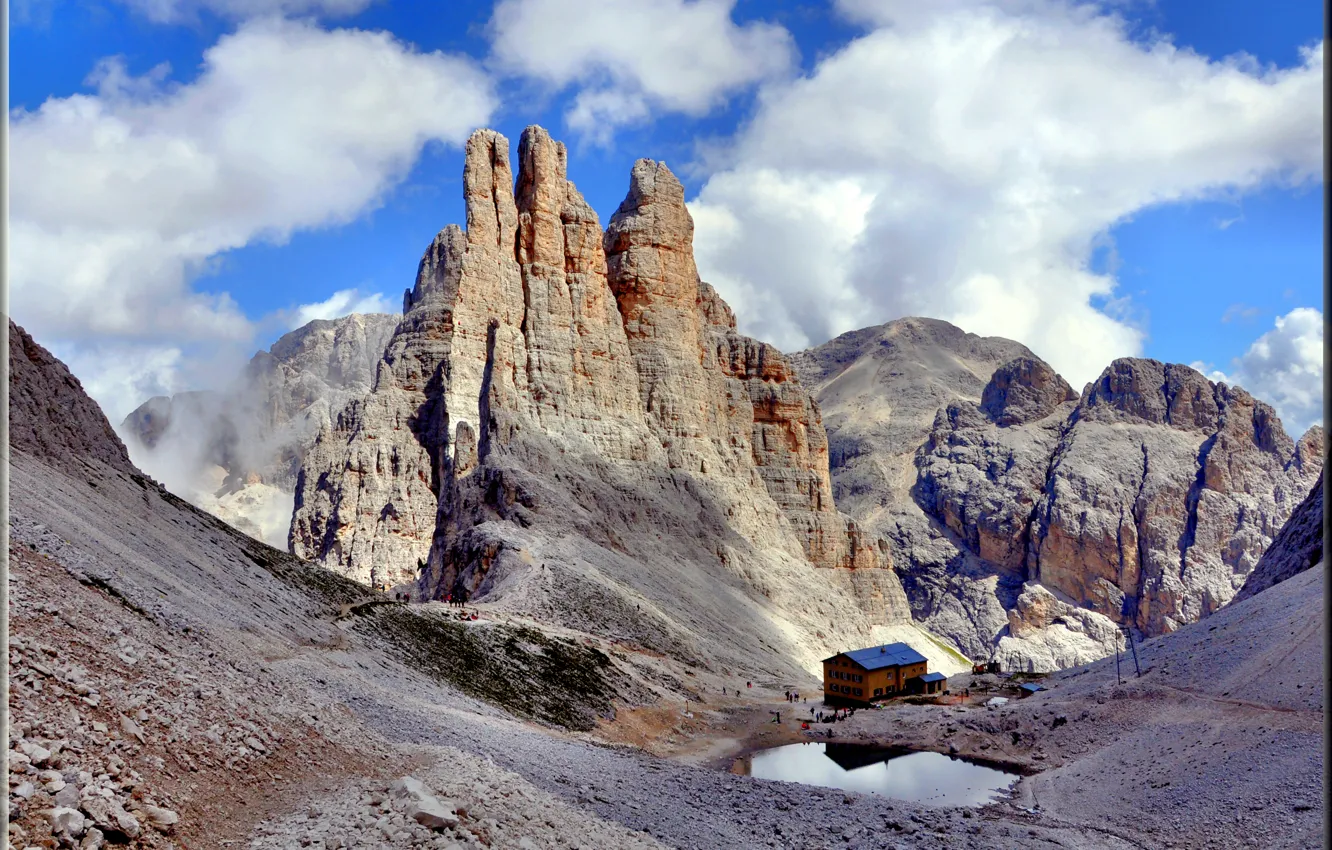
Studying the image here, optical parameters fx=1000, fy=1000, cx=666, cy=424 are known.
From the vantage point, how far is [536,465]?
9694 centimetres

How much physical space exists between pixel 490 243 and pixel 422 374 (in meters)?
17.5

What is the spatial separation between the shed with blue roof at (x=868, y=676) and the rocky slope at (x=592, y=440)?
11.2 meters

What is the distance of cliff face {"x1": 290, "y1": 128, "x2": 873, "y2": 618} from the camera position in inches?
4134

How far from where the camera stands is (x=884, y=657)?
77.0 meters

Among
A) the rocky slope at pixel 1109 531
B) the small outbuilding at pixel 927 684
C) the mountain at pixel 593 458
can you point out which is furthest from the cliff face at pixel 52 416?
the rocky slope at pixel 1109 531

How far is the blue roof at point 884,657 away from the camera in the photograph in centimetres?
7423

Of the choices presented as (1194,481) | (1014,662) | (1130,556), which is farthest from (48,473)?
(1194,481)

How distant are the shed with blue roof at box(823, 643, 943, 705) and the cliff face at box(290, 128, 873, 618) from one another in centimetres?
2718

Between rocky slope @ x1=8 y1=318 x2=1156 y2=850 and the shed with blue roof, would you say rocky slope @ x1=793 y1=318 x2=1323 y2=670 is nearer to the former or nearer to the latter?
the shed with blue roof

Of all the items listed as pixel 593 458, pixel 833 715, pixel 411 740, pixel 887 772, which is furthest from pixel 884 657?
pixel 411 740

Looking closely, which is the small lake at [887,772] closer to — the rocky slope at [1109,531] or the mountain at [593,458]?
the mountain at [593,458]

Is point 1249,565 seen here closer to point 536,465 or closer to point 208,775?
point 536,465

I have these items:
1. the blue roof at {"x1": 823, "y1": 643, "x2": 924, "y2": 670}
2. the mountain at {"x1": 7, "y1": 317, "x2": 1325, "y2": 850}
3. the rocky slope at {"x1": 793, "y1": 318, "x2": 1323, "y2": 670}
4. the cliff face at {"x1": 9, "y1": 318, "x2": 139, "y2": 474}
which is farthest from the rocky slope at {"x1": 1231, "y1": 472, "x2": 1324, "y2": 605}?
the rocky slope at {"x1": 793, "y1": 318, "x2": 1323, "y2": 670}

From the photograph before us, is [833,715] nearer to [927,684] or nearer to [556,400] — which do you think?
[927,684]
